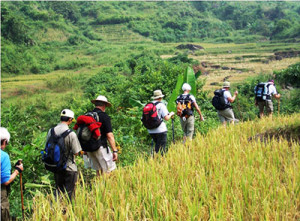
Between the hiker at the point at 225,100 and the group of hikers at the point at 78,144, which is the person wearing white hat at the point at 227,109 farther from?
the group of hikers at the point at 78,144

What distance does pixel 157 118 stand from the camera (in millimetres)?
3928

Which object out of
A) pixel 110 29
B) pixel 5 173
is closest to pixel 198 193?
pixel 5 173

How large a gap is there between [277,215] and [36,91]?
2048 cm

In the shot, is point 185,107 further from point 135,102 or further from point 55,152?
point 55,152

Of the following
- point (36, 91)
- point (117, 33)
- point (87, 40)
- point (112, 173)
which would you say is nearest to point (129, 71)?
point (36, 91)

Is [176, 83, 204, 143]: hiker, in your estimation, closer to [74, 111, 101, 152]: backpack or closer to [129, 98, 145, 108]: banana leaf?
[129, 98, 145, 108]: banana leaf

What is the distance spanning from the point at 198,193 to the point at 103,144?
1283 mm

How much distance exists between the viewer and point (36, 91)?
20.6 metres

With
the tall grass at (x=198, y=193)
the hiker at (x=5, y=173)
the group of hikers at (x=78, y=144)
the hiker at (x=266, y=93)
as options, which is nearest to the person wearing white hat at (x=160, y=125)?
the group of hikers at (x=78, y=144)

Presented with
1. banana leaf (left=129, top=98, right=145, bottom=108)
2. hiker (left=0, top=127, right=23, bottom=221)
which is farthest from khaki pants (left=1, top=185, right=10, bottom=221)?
banana leaf (left=129, top=98, right=145, bottom=108)

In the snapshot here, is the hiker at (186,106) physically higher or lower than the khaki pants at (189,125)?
higher

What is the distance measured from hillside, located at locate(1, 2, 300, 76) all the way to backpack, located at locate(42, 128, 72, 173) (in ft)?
86.3

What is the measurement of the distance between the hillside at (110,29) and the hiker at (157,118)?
25703 mm

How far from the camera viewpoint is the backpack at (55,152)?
9.39ft
